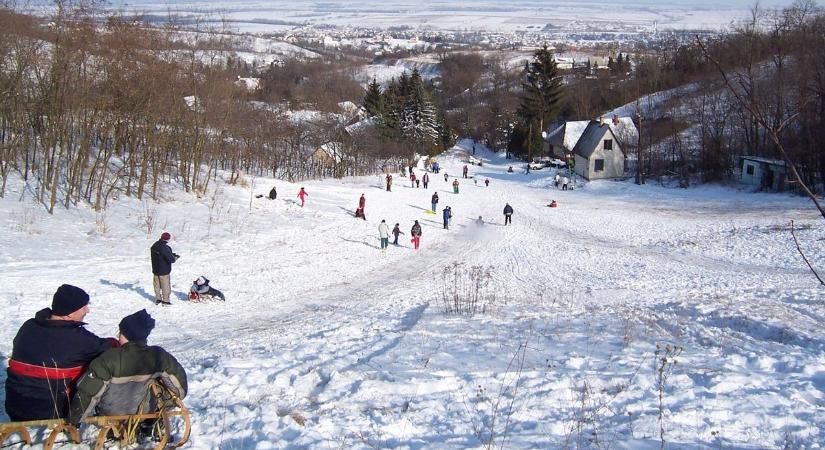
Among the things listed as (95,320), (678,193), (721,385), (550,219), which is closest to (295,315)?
(95,320)

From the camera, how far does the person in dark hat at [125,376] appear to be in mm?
5172

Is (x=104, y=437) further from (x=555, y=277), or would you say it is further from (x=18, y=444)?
(x=555, y=277)

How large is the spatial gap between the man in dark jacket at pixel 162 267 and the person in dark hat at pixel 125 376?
8.48 meters

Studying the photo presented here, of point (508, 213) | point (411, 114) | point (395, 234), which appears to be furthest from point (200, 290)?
point (411, 114)

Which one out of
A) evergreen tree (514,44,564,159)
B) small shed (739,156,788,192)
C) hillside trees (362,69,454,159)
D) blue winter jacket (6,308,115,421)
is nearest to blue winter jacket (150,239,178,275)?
blue winter jacket (6,308,115,421)

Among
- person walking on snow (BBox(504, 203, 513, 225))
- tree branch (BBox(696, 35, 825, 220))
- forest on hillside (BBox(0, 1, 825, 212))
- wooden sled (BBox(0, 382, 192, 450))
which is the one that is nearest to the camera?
tree branch (BBox(696, 35, 825, 220))

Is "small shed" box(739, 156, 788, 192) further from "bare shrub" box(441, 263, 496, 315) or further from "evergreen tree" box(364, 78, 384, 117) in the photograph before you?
"evergreen tree" box(364, 78, 384, 117)

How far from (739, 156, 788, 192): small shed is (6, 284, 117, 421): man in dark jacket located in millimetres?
40222

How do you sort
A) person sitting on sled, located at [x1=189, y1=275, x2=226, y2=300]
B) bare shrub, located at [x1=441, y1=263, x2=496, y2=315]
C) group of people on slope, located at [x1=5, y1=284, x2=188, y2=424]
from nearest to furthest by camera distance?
group of people on slope, located at [x1=5, y1=284, x2=188, y2=424] < bare shrub, located at [x1=441, y1=263, x2=496, y2=315] < person sitting on sled, located at [x1=189, y1=275, x2=226, y2=300]

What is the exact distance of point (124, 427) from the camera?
210 inches

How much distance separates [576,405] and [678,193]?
40.6 m

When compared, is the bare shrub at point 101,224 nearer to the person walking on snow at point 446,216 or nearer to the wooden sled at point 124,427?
the person walking on snow at point 446,216

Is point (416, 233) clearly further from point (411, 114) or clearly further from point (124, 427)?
point (411, 114)

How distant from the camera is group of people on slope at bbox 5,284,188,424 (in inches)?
209
